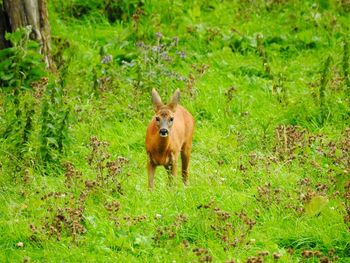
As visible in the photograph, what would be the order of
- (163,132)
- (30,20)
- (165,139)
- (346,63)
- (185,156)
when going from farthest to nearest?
(30,20) < (346,63) < (185,156) < (165,139) < (163,132)

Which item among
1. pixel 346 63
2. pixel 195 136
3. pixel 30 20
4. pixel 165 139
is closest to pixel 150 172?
pixel 165 139

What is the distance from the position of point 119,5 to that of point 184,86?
303 cm

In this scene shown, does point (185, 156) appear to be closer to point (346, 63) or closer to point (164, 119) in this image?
point (164, 119)

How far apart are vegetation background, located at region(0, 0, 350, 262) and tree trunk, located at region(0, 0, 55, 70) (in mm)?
381

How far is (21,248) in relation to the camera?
6.17 m

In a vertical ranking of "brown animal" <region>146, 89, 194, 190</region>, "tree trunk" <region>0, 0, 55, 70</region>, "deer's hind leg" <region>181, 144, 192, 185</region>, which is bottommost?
"deer's hind leg" <region>181, 144, 192, 185</region>

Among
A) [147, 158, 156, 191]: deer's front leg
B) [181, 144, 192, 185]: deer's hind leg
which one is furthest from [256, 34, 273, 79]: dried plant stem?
[147, 158, 156, 191]: deer's front leg

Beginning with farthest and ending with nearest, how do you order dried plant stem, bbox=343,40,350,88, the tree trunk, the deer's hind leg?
the tree trunk < dried plant stem, bbox=343,40,350,88 < the deer's hind leg

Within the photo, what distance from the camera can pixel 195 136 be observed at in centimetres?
902

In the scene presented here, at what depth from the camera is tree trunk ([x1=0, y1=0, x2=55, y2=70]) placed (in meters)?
10.5

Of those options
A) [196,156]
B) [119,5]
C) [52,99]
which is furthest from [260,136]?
[119,5]

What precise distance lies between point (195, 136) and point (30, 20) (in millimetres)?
2887

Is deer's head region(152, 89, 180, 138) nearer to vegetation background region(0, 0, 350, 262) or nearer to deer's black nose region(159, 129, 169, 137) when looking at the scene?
deer's black nose region(159, 129, 169, 137)

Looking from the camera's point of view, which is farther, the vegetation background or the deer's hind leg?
the deer's hind leg
